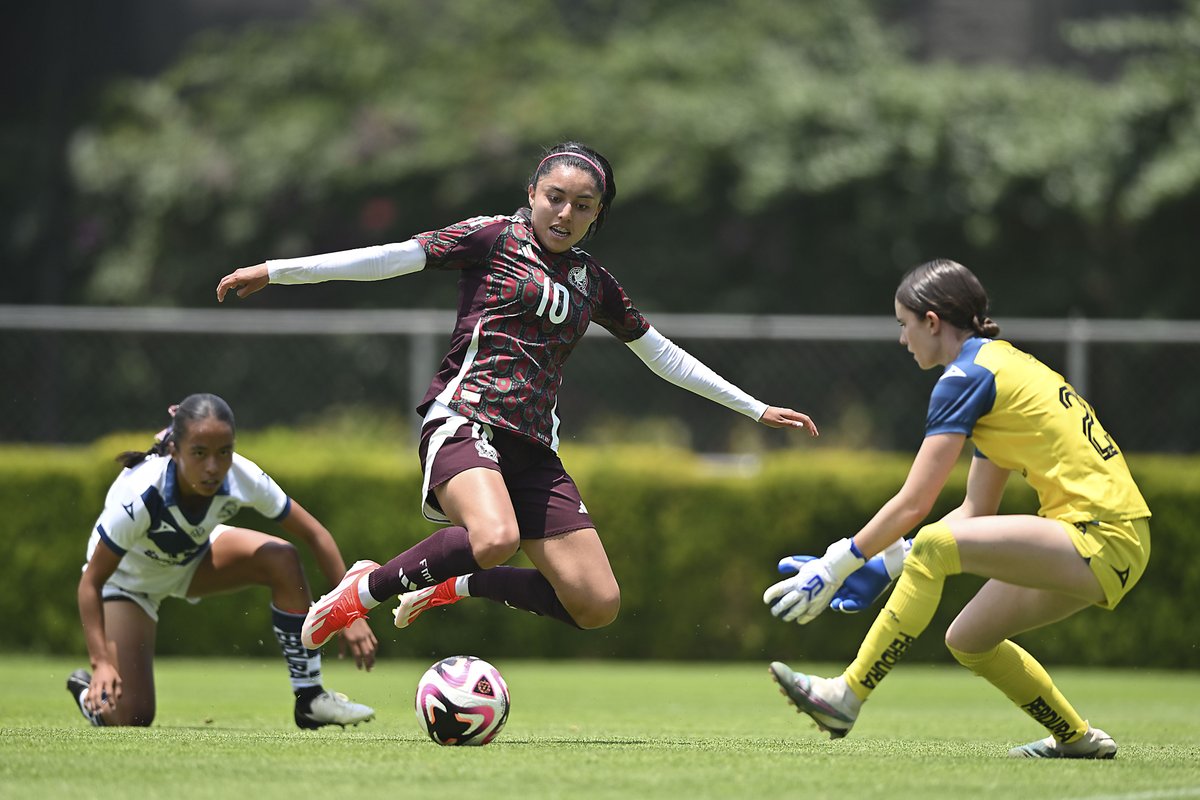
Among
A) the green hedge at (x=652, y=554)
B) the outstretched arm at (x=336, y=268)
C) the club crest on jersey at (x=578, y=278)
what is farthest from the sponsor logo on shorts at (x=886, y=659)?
the green hedge at (x=652, y=554)

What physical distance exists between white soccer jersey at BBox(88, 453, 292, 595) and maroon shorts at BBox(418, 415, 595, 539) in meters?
1.12

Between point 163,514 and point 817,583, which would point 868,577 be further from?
point 163,514

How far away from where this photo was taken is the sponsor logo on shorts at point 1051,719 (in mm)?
5402

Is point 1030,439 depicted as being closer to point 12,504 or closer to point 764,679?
point 764,679

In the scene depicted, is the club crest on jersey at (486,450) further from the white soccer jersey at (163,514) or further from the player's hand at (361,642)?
the white soccer jersey at (163,514)

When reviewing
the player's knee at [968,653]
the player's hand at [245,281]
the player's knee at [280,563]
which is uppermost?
the player's hand at [245,281]

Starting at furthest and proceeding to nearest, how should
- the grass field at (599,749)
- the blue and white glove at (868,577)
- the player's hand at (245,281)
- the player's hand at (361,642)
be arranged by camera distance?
1. the player's hand at (361,642)
2. the player's hand at (245,281)
3. the blue and white glove at (868,577)
4. the grass field at (599,749)

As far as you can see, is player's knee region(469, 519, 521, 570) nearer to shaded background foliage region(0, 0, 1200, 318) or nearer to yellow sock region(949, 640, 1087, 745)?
yellow sock region(949, 640, 1087, 745)

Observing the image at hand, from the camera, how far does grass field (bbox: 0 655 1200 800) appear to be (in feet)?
14.4

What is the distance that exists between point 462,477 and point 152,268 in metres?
13.0

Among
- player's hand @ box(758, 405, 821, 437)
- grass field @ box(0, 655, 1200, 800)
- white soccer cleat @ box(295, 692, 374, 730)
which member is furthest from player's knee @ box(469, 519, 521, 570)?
white soccer cleat @ box(295, 692, 374, 730)

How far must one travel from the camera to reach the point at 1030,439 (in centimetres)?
510

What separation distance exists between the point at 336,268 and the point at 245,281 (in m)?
0.35

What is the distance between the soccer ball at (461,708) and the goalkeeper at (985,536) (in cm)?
114
